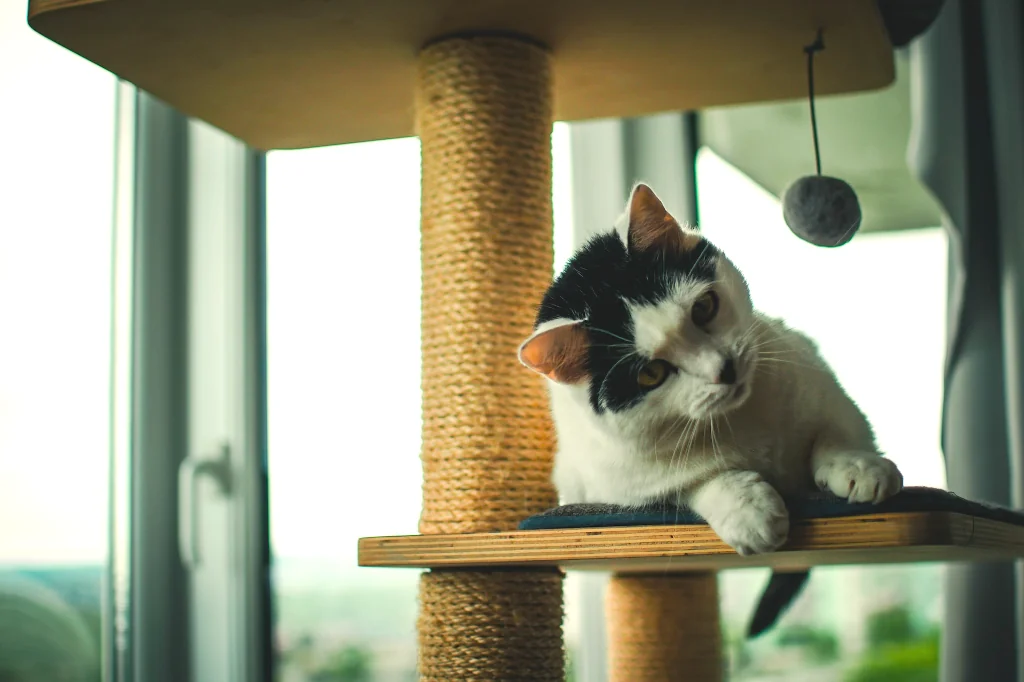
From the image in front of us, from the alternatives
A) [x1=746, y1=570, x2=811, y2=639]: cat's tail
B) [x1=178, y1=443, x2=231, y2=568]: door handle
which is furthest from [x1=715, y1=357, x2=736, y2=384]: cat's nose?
[x1=178, y1=443, x2=231, y2=568]: door handle

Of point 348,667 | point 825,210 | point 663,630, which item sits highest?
point 825,210

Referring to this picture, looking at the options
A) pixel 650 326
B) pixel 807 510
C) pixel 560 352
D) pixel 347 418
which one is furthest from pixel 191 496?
pixel 807 510

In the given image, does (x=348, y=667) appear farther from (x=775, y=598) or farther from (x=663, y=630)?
(x=775, y=598)

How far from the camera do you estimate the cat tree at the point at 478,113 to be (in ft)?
3.78

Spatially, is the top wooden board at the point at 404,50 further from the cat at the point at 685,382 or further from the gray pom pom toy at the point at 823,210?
the cat at the point at 685,382

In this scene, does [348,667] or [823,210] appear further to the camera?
[348,667]

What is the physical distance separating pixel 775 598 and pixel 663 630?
0.18m

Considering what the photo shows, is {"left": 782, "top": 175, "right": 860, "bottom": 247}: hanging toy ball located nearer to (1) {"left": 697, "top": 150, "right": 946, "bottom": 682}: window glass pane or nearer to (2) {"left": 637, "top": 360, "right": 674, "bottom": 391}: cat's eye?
(2) {"left": 637, "top": 360, "right": 674, "bottom": 391}: cat's eye

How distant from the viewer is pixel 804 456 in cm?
95

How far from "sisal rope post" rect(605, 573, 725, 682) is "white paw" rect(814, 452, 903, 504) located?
58 centimetres

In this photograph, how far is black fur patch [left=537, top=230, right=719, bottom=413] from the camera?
937 mm

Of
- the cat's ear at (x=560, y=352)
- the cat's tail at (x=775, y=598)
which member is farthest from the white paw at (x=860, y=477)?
the cat's tail at (x=775, y=598)

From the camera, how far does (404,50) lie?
128cm

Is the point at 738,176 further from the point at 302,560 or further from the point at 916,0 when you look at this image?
the point at 302,560
